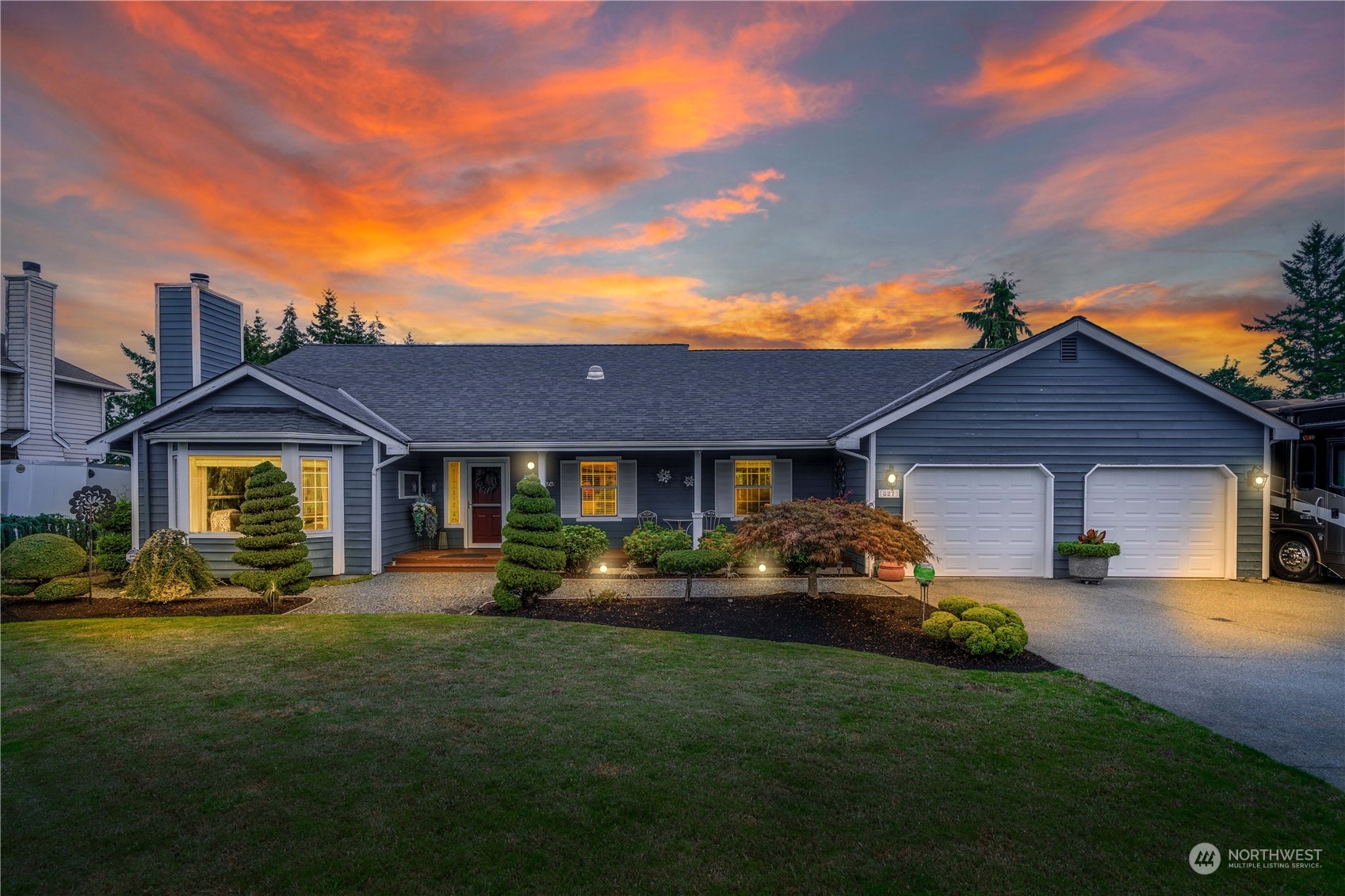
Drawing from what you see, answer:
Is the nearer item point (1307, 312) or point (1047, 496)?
point (1047, 496)

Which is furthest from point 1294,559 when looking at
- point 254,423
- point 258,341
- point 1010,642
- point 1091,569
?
point 258,341

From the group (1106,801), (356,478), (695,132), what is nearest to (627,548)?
(356,478)

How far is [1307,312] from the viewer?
34031 millimetres

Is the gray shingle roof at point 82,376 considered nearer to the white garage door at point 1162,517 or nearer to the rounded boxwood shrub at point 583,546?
the rounded boxwood shrub at point 583,546

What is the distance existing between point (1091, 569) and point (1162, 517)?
83.1 inches

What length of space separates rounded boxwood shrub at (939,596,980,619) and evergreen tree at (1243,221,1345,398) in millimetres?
41537

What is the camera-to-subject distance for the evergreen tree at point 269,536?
960cm

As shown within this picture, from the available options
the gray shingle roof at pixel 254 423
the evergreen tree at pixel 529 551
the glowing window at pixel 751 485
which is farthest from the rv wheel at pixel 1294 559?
the gray shingle roof at pixel 254 423

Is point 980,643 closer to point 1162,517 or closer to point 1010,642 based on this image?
point 1010,642

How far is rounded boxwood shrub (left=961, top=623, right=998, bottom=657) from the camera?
21.6ft

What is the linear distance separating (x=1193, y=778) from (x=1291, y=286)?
47888 mm

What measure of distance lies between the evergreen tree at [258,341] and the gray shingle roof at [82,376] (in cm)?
696

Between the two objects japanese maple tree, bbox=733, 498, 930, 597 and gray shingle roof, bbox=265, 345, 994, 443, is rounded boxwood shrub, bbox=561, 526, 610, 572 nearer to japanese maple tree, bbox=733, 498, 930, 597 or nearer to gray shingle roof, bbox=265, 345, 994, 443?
gray shingle roof, bbox=265, 345, 994, 443

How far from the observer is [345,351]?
18000 mm
